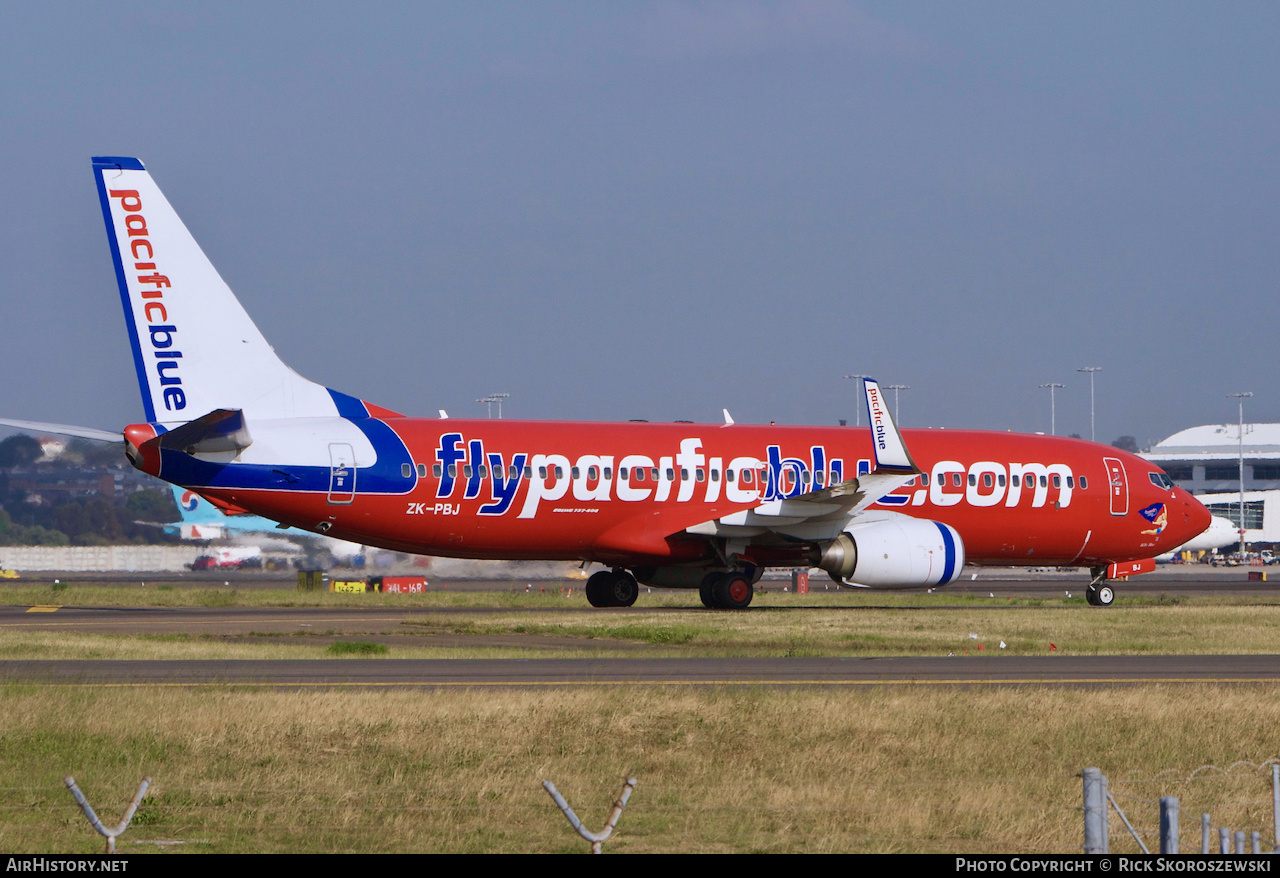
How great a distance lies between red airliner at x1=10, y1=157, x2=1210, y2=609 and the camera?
3222 centimetres

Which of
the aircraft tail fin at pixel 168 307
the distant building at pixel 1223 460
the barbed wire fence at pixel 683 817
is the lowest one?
the barbed wire fence at pixel 683 817

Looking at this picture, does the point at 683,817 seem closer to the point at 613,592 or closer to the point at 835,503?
the point at 835,503

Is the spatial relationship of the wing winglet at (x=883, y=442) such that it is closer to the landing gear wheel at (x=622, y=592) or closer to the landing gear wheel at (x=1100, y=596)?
the landing gear wheel at (x=622, y=592)

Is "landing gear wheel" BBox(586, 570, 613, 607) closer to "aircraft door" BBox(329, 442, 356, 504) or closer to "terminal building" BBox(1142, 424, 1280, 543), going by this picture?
"aircraft door" BBox(329, 442, 356, 504)

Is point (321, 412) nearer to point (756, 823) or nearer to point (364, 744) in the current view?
point (364, 744)

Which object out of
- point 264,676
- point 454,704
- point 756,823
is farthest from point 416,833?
point 264,676

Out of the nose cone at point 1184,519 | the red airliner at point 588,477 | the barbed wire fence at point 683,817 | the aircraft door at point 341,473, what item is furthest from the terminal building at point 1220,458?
the barbed wire fence at point 683,817

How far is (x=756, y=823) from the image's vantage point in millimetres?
12969

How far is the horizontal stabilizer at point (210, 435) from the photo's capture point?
103ft

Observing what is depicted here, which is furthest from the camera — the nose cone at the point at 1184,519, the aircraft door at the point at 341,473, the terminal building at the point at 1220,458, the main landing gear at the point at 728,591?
the terminal building at the point at 1220,458

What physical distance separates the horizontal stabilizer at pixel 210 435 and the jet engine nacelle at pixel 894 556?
44.8 feet

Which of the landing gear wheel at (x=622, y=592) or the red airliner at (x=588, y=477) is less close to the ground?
the red airliner at (x=588, y=477)

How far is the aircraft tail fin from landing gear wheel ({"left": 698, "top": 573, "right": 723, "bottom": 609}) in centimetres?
1168

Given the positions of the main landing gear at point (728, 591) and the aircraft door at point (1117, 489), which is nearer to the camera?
the main landing gear at point (728, 591)
